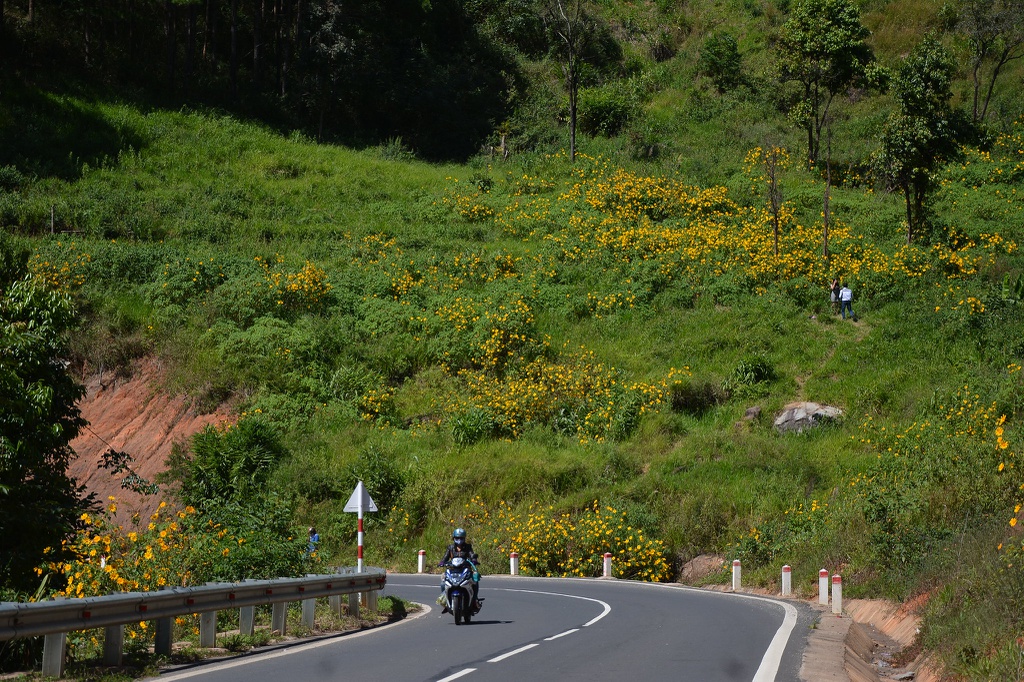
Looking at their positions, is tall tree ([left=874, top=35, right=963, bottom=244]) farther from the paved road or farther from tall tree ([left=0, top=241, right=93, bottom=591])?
tall tree ([left=0, top=241, right=93, bottom=591])

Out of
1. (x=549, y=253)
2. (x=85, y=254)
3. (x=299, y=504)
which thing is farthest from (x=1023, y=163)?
(x=85, y=254)

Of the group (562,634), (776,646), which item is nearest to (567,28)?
(562,634)

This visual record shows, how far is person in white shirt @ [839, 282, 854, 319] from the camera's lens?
35969mm

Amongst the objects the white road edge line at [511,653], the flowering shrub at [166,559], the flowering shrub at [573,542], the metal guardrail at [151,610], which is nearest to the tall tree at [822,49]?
the flowering shrub at [573,542]

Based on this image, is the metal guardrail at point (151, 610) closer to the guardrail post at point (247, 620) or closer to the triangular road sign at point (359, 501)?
the guardrail post at point (247, 620)

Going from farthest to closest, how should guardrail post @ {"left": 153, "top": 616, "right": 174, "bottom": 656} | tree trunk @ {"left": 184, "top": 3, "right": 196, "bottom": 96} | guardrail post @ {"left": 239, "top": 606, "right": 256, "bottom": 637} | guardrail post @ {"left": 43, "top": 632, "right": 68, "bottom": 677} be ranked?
1. tree trunk @ {"left": 184, "top": 3, "right": 196, "bottom": 96}
2. guardrail post @ {"left": 239, "top": 606, "right": 256, "bottom": 637}
3. guardrail post @ {"left": 153, "top": 616, "right": 174, "bottom": 656}
4. guardrail post @ {"left": 43, "top": 632, "right": 68, "bottom": 677}

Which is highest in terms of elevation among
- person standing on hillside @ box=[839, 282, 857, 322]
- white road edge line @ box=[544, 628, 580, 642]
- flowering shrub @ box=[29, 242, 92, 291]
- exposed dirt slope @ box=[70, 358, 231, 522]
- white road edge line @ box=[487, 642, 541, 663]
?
flowering shrub @ box=[29, 242, 92, 291]

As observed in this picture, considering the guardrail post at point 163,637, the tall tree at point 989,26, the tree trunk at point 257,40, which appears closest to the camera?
the guardrail post at point 163,637

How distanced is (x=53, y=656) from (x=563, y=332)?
3015cm

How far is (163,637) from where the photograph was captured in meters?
10.3

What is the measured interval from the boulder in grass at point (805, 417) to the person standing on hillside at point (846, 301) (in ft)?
20.4

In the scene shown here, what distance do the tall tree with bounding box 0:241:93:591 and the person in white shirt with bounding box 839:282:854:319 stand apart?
27.6 meters

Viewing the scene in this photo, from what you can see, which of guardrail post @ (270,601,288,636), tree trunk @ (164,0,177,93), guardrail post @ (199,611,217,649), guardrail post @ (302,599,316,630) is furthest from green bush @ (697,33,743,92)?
guardrail post @ (199,611,217,649)

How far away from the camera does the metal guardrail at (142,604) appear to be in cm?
827
